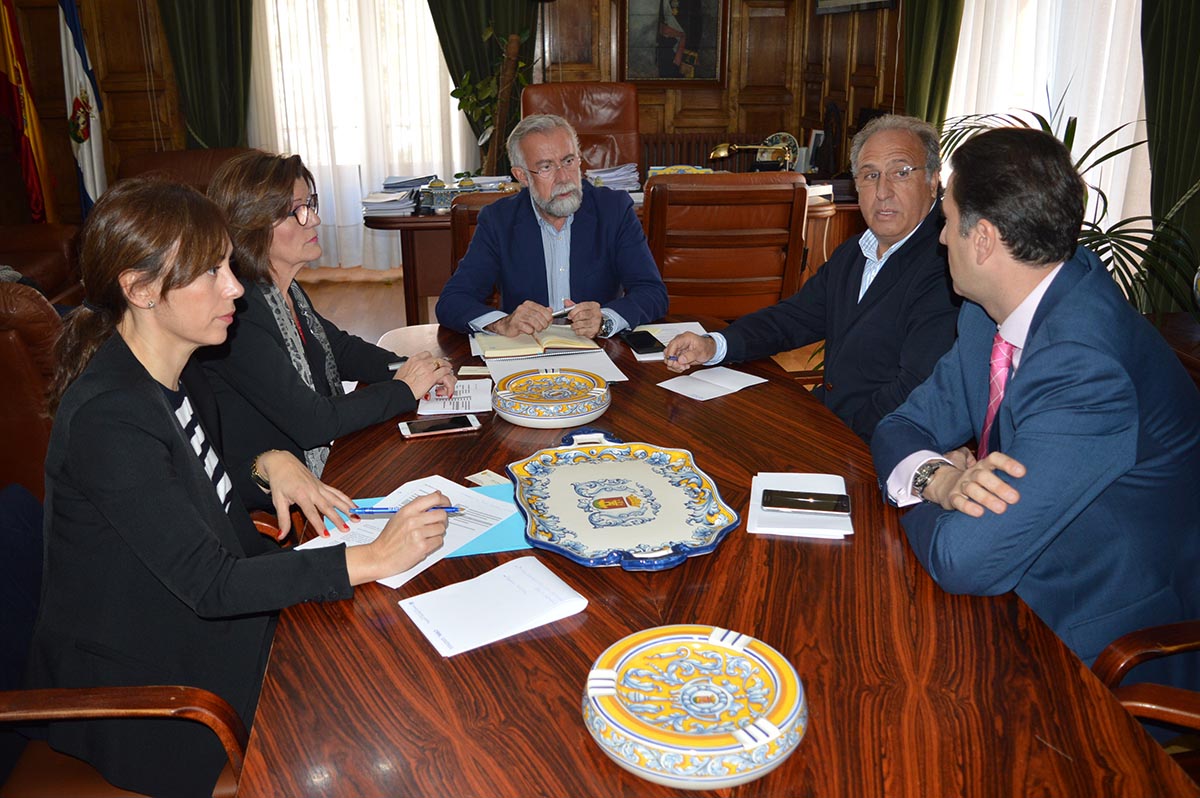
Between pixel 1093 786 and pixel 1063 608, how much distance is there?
512 millimetres

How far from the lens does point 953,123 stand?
4492 millimetres

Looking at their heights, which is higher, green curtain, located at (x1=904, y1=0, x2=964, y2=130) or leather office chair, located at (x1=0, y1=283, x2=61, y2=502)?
green curtain, located at (x1=904, y1=0, x2=964, y2=130)

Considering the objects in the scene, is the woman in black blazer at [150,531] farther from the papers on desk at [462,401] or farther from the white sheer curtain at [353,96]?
the white sheer curtain at [353,96]

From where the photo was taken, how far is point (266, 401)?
6.22 ft

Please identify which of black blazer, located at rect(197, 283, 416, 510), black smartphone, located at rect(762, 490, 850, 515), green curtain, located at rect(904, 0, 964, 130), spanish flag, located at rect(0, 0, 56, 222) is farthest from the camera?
spanish flag, located at rect(0, 0, 56, 222)

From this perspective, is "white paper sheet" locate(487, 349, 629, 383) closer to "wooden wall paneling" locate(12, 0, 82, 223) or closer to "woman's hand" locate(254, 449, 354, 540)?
"woman's hand" locate(254, 449, 354, 540)

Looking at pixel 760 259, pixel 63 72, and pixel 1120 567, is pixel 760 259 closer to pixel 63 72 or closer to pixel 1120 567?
pixel 1120 567

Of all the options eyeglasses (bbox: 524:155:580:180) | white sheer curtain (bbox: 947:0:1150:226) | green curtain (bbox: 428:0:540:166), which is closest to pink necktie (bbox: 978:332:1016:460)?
eyeglasses (bbox: 524:155:580:180)

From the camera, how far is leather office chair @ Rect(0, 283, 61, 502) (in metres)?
2.79

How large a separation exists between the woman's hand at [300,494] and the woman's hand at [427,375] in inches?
15.0

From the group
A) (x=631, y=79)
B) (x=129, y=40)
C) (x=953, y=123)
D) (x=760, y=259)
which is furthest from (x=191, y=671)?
(x=129, y=40)

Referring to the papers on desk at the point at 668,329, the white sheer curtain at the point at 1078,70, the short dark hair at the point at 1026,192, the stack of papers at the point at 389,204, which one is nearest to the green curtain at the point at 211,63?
the stack of papers at the point at 389,204

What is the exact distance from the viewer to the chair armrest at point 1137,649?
1.27 m

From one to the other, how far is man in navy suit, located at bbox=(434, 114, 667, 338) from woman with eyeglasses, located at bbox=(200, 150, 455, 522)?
2.40 feet
